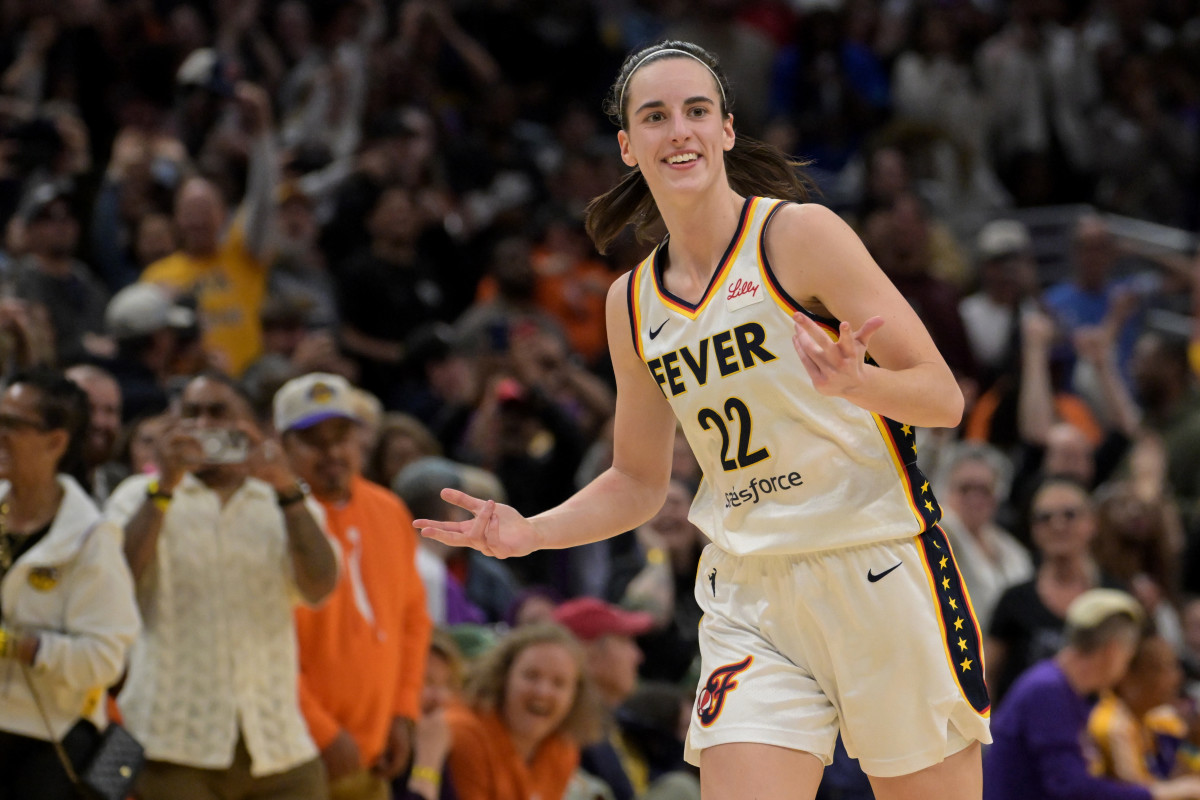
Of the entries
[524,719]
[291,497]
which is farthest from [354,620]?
[524,719]

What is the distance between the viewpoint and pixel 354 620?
5.86m

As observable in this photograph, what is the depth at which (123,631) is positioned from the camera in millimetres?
4957

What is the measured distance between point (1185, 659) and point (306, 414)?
4.93 metres

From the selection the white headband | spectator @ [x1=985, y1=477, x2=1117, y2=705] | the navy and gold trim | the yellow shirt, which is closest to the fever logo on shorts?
the navy and gold trim

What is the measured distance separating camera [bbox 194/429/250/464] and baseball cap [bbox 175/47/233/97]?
5440mm

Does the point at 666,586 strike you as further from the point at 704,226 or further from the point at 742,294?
the point at 742,294

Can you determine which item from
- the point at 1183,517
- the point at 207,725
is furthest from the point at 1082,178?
the point at 207,725

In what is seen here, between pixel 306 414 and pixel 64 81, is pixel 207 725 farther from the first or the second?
pixel 64 81

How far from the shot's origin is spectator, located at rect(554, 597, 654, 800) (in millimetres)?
6820

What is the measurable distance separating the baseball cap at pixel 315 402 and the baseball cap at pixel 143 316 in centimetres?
165

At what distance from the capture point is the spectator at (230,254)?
8797 mm

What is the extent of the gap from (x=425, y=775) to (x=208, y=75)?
223 inches

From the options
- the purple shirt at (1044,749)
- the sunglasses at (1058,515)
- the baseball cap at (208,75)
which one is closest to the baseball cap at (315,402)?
the purple shirt at (1044,749)

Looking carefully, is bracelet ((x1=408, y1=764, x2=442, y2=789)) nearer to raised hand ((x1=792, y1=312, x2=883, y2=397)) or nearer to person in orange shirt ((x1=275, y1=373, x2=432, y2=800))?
person in orange shirt ((x1=275, y1=373, x2=432, y2=800))
